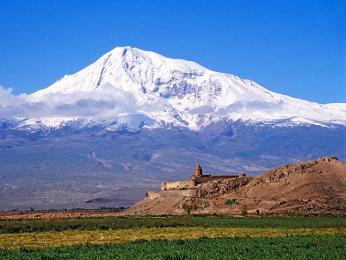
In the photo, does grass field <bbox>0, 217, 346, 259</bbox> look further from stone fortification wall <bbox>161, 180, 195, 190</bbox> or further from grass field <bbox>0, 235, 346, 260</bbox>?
stone fortification wall <bbox>161, 180, 195, 190</bbox>

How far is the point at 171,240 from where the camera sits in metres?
34.6

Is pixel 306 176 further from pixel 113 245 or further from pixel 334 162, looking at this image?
pixel 113 245

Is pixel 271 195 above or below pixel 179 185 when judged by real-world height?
below

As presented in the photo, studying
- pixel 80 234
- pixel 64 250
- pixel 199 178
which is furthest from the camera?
pixel 199 178

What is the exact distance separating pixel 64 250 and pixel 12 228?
547 inches

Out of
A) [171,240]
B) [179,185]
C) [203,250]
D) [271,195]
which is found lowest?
[203,250]

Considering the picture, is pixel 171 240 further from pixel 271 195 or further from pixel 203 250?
pixel 271 195

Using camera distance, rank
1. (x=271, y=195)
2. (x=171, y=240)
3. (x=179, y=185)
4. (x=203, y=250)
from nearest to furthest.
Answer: (x=203, y=250)
(x=171, y=240)
(x=271, y=195)
(x=179, y=185)

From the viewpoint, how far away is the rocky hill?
6894cm

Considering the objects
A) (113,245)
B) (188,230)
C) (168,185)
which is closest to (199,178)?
(168,185)

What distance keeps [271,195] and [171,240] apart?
41.4 meters

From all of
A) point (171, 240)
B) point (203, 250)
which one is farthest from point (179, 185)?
point (203, 250)

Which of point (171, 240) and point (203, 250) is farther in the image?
point (171, 240)

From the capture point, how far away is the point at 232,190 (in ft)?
264
